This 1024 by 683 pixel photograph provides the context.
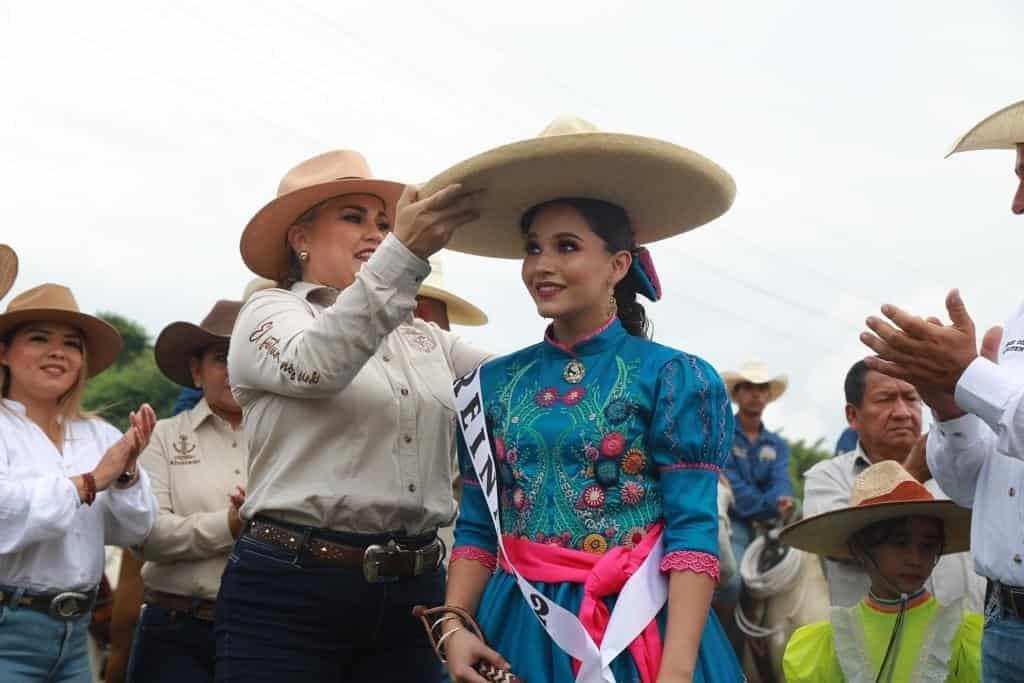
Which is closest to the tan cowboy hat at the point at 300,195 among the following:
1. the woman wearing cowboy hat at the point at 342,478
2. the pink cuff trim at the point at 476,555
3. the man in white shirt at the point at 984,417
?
the woman wearing cowboy hat at the point at 342,478

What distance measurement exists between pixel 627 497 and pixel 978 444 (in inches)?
47.2

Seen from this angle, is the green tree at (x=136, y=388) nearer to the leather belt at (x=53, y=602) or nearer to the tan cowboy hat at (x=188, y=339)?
the tan cowboy hat at (x=188, y=339)

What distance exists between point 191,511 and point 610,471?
2.74 m

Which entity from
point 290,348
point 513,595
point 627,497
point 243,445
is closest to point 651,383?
point 627,497

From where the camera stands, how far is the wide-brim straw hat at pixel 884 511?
4836mm

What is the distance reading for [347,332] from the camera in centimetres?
352

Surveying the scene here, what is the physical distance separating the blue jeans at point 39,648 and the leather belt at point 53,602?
17 millimetres

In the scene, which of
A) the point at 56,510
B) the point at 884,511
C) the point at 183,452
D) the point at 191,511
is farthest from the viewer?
the point at 183,452

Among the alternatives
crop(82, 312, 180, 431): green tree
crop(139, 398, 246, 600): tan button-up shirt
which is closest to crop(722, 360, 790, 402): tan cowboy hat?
crop(139, 398, 246, 600): tan button-up shirt

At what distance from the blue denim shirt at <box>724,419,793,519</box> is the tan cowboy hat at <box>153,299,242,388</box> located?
3678mm

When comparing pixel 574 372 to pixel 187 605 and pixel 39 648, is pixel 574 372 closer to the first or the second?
pixel 39 648

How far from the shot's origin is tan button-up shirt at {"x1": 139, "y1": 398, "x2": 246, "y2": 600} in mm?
5246

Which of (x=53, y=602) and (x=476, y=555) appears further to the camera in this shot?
(x=53, y=602)

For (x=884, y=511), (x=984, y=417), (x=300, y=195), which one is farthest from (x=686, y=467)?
(x=884, y=511)
